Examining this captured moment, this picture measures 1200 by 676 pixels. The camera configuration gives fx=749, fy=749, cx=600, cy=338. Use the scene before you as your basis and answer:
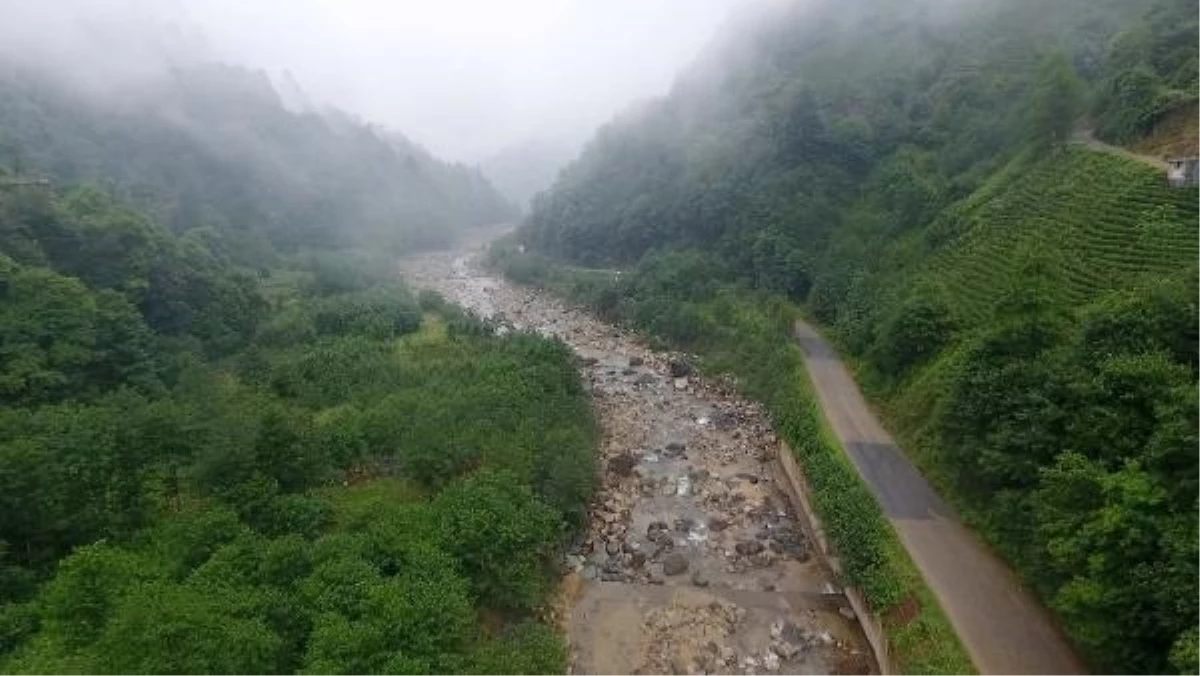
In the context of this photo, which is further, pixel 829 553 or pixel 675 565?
pixel 675 565

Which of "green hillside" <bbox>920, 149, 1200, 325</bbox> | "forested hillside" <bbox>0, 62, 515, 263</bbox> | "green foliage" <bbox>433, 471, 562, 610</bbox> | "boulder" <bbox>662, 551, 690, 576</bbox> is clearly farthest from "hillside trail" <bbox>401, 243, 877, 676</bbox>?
"forested hillside" <bbox>0, 62, 515, 263</bbox>

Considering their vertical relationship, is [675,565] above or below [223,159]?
below

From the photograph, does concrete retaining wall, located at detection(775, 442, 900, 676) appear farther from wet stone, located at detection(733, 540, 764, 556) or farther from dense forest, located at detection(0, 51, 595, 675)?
dense forest, located at detection(0, 51, 595, 675)

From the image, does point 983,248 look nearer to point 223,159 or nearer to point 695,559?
point 695,559

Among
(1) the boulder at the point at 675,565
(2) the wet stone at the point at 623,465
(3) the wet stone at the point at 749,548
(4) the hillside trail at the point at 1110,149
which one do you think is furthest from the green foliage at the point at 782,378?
(4) the hillside trail at the point at 1110,149

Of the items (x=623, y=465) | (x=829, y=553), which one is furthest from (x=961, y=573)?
(x=623, y=465)

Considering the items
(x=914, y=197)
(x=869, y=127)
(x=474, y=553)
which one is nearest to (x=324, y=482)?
(x=474, y=553)

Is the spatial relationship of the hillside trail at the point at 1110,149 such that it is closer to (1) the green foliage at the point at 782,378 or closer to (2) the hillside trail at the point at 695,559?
(1) the green foliage at the point at 782,378
